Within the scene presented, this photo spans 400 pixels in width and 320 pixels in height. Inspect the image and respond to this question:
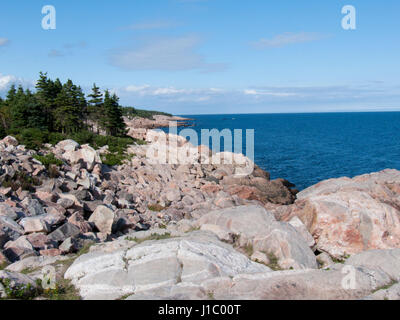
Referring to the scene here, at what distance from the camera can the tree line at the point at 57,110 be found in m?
38.1

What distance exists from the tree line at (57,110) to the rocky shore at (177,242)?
39.0ft

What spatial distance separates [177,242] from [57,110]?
38.6m

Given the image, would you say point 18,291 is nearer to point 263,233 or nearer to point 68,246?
point 68,246

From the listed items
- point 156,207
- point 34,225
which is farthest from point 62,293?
point 156,207

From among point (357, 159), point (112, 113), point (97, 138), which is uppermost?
point (112, 113)

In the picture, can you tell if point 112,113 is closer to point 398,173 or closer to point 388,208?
point 398,173

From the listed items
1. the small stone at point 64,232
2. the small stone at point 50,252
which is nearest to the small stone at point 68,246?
the small stone at point 50,252

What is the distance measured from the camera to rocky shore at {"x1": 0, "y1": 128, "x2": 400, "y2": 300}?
920 cm

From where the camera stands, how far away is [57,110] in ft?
145

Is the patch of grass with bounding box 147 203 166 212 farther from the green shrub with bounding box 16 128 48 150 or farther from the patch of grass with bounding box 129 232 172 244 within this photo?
the patch of grass with bounding box 129 232 172 244
